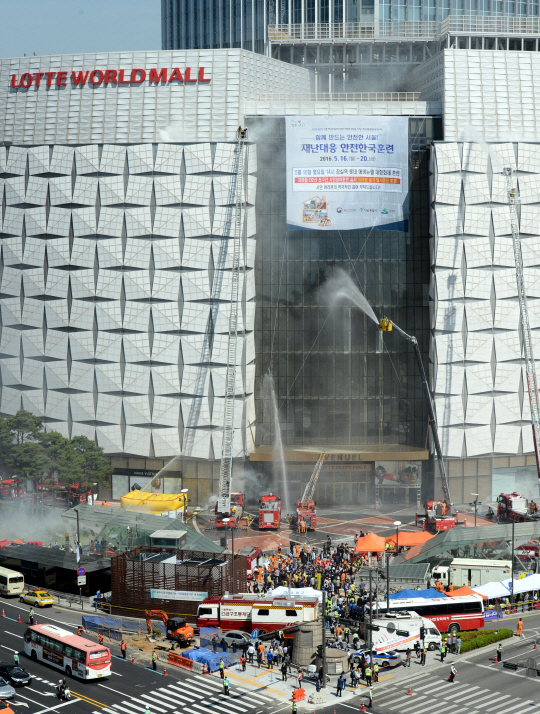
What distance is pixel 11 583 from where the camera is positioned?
7219 cm

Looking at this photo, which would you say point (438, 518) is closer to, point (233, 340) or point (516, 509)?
point (516, 509)

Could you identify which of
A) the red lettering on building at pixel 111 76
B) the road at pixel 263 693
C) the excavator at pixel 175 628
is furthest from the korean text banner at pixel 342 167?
the road at pixel 263 693

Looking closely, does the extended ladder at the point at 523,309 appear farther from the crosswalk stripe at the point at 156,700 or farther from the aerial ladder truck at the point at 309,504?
the crosswalk stripe at the point at 156,700

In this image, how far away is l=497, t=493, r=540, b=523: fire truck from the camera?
9044 centimetres

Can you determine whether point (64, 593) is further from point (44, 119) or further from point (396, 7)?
point (396, 7)

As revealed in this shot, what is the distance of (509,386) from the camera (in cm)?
10144

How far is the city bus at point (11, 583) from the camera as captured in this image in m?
72.1

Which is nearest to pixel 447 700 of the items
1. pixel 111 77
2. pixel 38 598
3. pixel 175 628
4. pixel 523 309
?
pixel 175 628

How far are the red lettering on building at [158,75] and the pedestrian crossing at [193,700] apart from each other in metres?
65.3

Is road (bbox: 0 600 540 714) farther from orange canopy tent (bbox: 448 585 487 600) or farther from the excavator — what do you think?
orange canopy tent (bbox: 448 585 487 600)

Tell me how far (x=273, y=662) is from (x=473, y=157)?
2387 inches

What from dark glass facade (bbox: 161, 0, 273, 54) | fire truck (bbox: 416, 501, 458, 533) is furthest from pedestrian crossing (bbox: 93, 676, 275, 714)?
dark glass facade (bbox: 161, 0, 273, 54)

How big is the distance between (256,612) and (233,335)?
139ft

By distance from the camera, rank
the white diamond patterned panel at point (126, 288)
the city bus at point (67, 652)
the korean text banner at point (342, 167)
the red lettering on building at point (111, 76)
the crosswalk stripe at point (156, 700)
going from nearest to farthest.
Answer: the crosswalk stripe at point (156, 700)
the city bus at point (67, 652)
the korean text banner at point (342, 167)
the white diamond patterned panel at point (126, 288)
the red lettering on building at point (111, 76)
